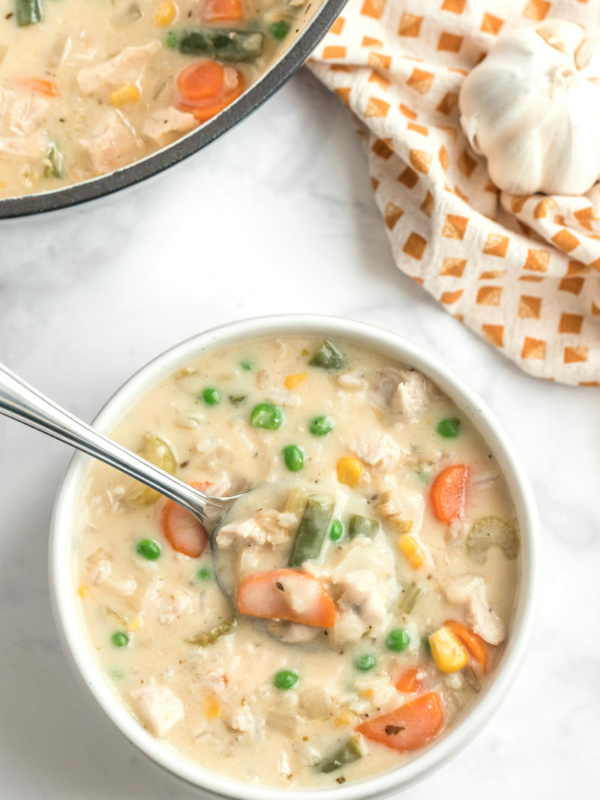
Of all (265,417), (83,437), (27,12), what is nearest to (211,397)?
(265,417)

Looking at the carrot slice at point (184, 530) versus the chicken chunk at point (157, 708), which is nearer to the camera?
the chicken chunk at point (157, 708)

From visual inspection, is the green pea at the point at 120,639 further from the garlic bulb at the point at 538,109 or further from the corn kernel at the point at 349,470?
the garlic bulb at the point at 538,109

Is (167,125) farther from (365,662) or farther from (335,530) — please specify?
(365,662)

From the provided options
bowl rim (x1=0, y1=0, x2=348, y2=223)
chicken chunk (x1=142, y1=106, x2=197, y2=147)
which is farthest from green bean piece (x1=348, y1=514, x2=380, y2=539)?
chicken chunk (x1=142, y1=106, x2=197, y2=147)

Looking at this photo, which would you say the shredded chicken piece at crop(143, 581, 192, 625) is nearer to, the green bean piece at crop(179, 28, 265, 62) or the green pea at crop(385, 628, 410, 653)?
the green pea at crop(385, 628, 410, 653)

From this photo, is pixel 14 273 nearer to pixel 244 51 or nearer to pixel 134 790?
pixel 244 51

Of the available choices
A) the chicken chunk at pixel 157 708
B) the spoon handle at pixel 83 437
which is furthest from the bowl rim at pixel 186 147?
the chicken chunk at pixel 157 708

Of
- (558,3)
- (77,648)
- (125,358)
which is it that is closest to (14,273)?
(125,358)
